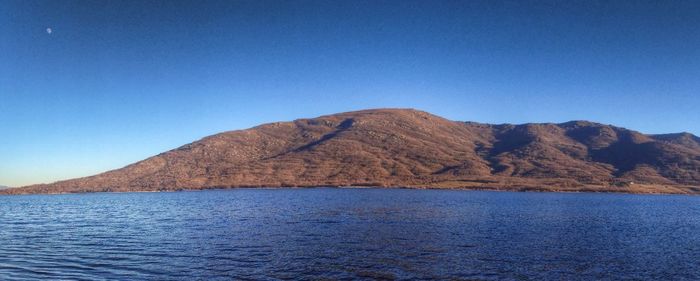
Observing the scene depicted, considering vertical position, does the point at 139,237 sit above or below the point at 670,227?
above

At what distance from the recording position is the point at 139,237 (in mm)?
60844

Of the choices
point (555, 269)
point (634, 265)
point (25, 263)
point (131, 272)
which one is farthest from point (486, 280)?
point (25, 263)

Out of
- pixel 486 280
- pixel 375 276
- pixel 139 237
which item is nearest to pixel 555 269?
pixel 486 280

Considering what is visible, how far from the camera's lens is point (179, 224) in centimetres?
7706

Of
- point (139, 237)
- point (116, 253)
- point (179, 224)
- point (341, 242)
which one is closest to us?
point (116, 253)

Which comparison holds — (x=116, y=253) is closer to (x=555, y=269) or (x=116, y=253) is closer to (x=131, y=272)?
(x=131, y=272)

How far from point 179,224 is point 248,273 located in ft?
141

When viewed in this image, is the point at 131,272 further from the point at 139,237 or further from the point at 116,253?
the point at 139,237

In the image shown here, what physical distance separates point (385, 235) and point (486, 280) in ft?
84.0

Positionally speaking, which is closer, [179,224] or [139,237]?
[139,237]

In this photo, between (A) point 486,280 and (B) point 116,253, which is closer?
(A) point 486,280

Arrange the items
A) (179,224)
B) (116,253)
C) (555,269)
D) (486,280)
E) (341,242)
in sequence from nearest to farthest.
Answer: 1. (486,280)
2. (555,269)
3. (116,253)
4. (341,242)
5. (179,224)

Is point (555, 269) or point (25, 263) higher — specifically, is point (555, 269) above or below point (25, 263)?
below

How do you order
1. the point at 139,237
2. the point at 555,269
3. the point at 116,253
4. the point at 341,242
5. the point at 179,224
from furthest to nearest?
the point at 179,224, the point at 139,237, the point at 341,242, the point at 116,253, the point at 555,269
